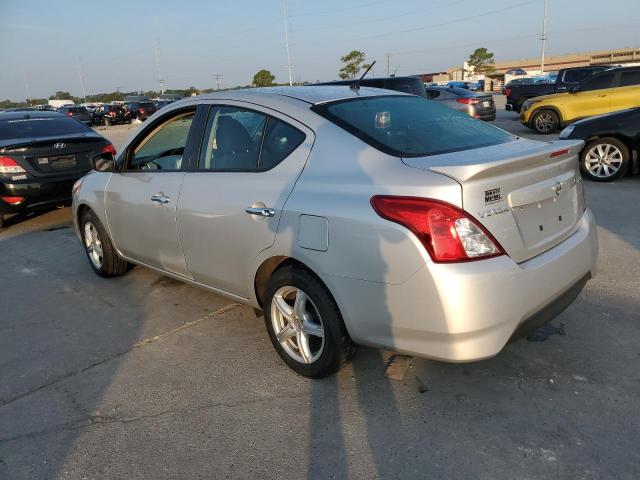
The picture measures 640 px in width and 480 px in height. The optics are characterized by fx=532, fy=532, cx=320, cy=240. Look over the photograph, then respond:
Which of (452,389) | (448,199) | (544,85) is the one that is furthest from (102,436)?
(544,85)

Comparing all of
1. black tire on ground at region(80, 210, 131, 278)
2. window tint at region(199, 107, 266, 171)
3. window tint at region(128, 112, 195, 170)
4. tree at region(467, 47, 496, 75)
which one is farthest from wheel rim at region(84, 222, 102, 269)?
tree at region(467, 47, 496, 75)

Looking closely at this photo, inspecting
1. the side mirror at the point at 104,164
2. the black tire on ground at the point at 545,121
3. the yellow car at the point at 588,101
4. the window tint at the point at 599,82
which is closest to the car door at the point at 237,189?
the side mirror at the point at 104,164

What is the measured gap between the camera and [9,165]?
7.07 meters

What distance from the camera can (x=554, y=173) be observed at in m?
2.88

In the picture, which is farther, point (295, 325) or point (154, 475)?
point (295, 325)

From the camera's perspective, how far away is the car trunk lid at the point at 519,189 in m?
2.46

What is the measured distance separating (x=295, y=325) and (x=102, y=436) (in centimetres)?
119

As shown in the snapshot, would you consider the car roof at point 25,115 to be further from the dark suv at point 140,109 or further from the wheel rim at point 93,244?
the dark suv at point 140,109

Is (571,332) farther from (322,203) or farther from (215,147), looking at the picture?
(215,147)

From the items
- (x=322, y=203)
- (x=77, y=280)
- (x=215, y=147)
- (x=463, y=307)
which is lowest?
(x=77, y=280)

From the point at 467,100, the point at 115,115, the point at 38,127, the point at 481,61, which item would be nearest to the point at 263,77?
the point at 115,115

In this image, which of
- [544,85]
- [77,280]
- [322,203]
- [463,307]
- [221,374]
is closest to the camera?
[463,307]

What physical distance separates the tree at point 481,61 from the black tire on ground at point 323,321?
8592 cm

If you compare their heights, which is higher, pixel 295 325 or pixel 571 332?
pixel 295 325
